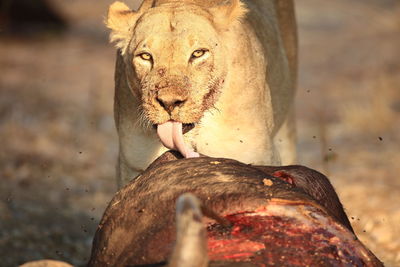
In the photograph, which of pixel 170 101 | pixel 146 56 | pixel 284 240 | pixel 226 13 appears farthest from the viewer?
pixel 226 13

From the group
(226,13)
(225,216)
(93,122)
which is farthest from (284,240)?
(93,122)

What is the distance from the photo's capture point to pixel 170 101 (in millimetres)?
4371

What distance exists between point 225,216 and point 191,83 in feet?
6.04

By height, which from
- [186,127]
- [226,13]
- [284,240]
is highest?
[284,240]

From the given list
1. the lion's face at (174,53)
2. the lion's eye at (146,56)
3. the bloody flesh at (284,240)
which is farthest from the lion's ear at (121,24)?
the bloody flesh at (284,240)

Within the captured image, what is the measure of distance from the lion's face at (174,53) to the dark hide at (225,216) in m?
1.27

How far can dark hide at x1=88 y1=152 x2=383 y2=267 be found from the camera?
8.85ft

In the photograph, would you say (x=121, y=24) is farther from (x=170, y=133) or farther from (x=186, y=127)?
(x=170, y=133)

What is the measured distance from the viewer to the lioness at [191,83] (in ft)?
14.7

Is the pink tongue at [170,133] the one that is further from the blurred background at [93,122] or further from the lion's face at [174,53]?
the blurred background at [93,122]

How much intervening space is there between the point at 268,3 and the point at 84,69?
23.9ft

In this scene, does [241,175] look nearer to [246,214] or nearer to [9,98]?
[246,214]

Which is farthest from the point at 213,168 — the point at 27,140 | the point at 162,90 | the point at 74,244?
the point at 27,140

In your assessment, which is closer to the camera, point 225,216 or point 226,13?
point 225,216
